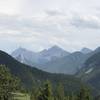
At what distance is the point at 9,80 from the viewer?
548 feet

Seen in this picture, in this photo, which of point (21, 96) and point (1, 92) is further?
point (21, 96)

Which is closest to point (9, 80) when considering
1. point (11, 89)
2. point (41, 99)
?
point (11, 89)

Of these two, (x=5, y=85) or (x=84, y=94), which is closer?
(x=5, y=85)

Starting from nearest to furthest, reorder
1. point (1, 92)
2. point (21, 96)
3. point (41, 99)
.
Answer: point (41, 99)
point (1, 92)
point (21, 96)

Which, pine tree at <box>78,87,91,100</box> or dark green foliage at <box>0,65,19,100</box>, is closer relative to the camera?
dark green foliage at <box>0,65,19,100</box>

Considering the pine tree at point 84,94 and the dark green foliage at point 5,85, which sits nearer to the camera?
the dark green foliage at point 5,85

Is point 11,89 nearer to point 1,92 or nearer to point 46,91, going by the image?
point 1,92

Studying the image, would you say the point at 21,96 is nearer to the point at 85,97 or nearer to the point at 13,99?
the point at 13,99

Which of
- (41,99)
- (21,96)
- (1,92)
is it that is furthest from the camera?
(21,96)

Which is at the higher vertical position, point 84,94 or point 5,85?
point 5,85

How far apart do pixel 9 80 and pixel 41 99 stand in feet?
77.6

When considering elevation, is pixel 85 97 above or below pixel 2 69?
below

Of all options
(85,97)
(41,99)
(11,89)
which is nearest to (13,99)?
(11,89)

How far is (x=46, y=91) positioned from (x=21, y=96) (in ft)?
82.6
